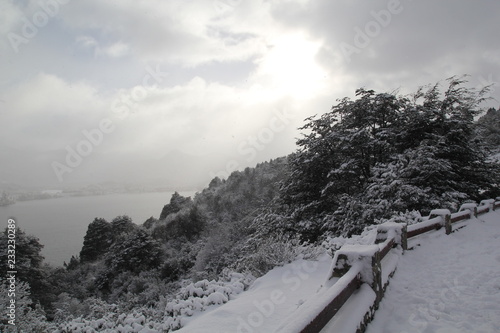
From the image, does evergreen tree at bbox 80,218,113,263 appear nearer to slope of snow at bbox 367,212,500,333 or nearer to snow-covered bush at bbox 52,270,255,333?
snow-covered bush at bbox 52,270,255,333

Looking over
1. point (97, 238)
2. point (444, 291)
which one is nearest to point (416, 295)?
point (444, 291)

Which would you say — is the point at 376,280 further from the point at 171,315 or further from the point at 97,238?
the point at 97,238

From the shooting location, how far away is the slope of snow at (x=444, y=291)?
3670 millimetres

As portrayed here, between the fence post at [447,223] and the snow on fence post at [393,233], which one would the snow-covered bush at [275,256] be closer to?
the snow on fence post at [393,233]

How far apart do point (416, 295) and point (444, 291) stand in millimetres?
603

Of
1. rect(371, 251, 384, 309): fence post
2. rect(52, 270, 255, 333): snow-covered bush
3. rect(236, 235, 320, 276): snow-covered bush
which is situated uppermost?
rect(371, 251, 384, 309): fence post

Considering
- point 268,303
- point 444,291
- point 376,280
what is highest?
point 376,280

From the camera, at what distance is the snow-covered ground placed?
3.76m

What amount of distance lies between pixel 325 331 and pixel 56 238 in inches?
2981

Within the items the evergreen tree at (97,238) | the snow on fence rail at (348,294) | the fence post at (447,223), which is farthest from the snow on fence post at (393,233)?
the evergreen tree at (97,238)

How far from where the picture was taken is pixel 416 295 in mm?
4621

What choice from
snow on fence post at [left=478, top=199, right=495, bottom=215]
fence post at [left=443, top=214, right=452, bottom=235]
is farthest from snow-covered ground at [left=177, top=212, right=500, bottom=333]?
snow on fence post at [left=478, top=199, right=495, bottom=215]

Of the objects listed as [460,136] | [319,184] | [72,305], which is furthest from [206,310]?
[72,305]

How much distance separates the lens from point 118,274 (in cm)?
2970
